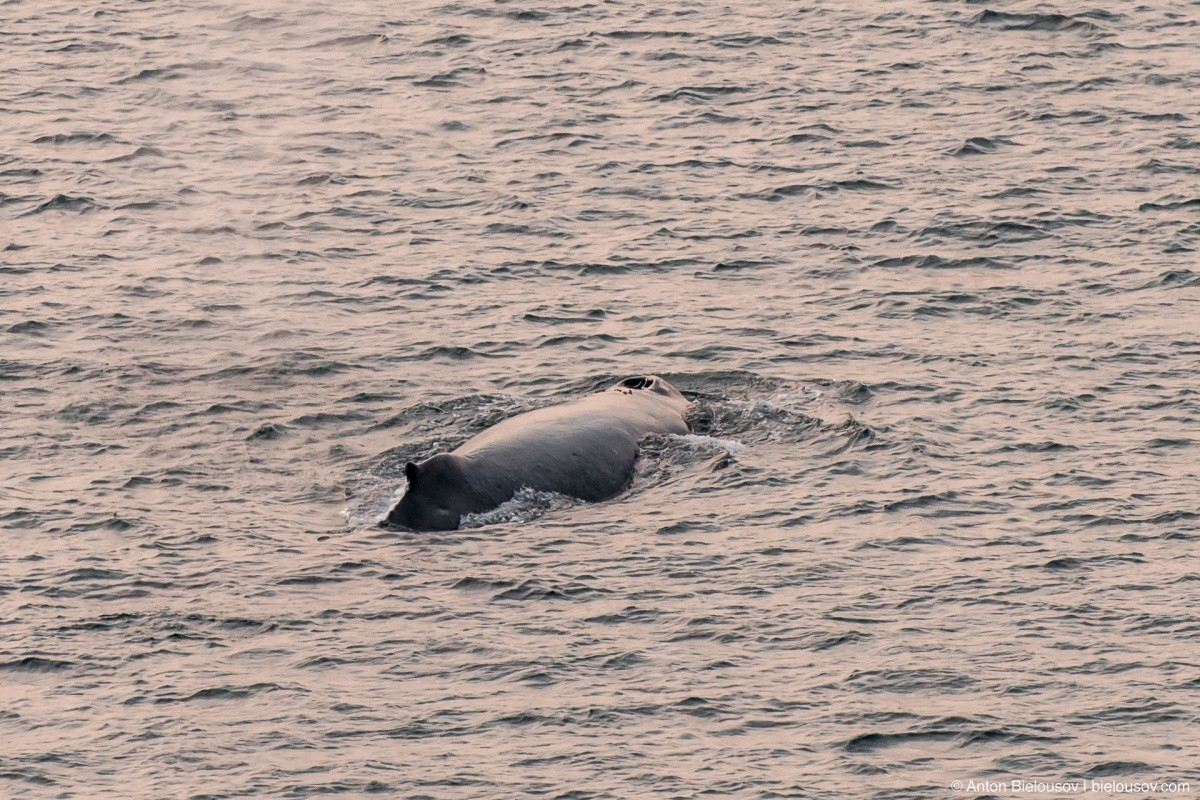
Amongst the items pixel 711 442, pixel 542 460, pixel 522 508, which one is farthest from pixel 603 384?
pixel 522 508

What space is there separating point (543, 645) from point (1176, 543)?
24.3 feet

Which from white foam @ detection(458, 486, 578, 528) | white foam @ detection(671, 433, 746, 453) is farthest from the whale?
white foam @ detection(671, 433, 746, 453)

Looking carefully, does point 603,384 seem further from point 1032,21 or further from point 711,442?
point 1032,21

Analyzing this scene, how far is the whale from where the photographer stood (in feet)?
79.7

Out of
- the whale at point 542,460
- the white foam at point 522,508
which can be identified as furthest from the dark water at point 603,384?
the whale at point 542,460

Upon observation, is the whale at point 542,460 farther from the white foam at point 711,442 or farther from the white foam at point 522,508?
the white foam at point 711,442

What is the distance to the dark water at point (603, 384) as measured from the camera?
2027cm

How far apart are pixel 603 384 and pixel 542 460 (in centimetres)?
426

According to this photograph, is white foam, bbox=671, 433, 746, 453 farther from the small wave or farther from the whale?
the small wave

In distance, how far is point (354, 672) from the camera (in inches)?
836

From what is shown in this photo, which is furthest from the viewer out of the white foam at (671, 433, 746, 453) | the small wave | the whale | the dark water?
the small wave

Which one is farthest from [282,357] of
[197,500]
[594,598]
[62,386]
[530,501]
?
[594,598]

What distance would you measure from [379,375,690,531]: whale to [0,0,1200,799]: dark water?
350 millimetres

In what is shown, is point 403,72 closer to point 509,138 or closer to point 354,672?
point 509,138
